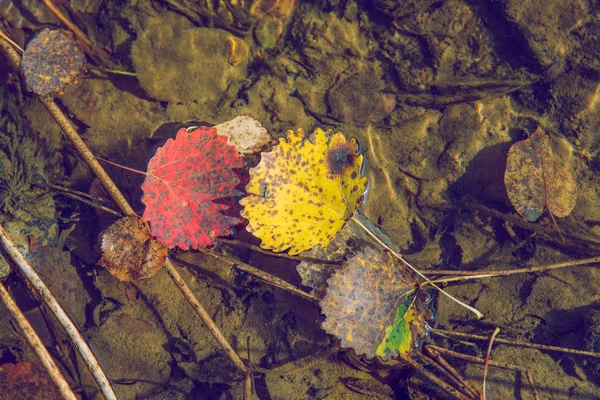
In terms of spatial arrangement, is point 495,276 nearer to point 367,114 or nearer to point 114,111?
point 367,114

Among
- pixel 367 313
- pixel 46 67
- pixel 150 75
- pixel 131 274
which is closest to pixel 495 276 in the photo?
pixel 367 313

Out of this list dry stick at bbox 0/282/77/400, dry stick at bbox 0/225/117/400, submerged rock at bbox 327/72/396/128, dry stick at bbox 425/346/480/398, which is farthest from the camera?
submerged rock at bbox 327/72/396/128

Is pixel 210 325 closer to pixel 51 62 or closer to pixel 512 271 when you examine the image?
pixel 512 271

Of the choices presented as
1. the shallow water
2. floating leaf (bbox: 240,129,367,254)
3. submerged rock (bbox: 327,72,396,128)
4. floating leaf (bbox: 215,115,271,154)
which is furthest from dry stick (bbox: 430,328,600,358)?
floating leaf (bbox: 215,115,271,154)

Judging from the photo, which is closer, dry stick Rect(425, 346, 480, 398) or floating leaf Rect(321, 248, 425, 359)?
floating leaf Rect(321, 248, 425, 359)

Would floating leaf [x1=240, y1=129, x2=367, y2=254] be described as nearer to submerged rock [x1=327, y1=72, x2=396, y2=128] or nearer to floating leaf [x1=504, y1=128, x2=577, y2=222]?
submerged rock [x1=327, y1=72, x2=396, y2=128]

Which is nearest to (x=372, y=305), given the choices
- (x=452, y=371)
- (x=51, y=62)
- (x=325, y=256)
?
(x=325, y=256)

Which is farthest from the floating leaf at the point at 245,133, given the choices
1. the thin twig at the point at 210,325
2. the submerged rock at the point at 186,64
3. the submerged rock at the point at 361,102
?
the thin twig at the point at 210,325
